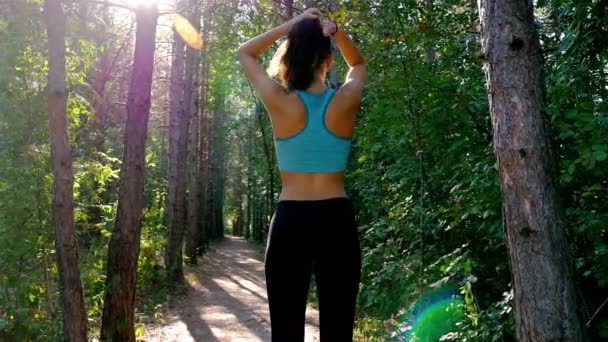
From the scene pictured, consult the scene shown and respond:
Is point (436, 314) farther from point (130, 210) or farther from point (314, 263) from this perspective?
point (130, 210)

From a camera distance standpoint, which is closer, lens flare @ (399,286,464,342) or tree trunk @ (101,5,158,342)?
lens flare @ (399,286,464,342)

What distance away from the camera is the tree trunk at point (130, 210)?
6.54 meters

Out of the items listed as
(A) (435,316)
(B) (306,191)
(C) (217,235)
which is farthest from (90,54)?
(C) (217,235)

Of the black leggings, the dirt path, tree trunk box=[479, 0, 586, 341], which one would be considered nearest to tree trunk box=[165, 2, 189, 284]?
the dirt path

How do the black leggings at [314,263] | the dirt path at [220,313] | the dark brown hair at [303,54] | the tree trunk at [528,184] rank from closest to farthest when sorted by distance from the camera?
the black leggings at [314,263] → the dark brown hair at [303,54] → the tree trunk at [528,184] → the dirt path at [220,313]

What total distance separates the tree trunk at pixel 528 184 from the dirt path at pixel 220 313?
5.42 m

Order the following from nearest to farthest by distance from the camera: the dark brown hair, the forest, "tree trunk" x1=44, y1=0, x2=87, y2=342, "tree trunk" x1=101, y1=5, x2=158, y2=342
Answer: the dark brown hair
the forest
"tree trunk" x1=44, y1=0, x2=87, y2=342
"tree trunk" x1=101, y1=5, x2=158, y2=342

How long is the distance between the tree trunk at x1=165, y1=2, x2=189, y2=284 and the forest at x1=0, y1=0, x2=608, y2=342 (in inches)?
98.4

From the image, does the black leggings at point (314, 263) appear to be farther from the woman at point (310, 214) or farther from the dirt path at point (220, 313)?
the dirt path at point (220, 313)

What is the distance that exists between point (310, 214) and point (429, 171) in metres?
5.35

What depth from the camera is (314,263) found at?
2.36m

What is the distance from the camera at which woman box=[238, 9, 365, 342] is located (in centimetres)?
Result: 230

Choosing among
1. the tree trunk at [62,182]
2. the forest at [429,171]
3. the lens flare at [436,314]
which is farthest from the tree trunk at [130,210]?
the lens flare at [436,314]

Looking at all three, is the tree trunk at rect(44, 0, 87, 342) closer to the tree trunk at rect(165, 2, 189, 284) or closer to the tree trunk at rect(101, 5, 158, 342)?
the tree trunk at rect(101, 5, 158, 342)
